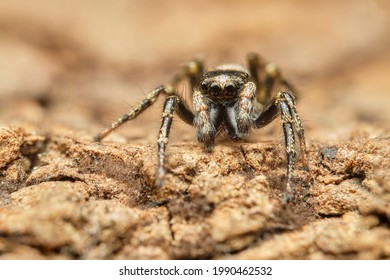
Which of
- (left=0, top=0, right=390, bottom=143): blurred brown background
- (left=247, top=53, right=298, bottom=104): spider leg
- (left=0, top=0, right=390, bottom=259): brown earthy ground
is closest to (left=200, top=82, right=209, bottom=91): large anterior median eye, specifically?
(left=0, top=0, right=390, bottom=259): brown earthy ground

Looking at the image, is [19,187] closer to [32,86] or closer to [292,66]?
[32,86]

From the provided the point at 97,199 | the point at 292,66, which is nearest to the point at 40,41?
the point at 292,66

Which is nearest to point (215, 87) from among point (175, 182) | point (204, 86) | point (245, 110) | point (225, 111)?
point (204, 86)

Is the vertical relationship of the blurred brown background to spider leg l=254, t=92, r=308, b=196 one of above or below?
above

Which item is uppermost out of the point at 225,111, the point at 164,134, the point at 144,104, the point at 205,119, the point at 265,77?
the point at 265,77

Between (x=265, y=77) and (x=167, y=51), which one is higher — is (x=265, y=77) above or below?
below

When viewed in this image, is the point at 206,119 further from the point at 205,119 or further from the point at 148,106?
the point at 148,106

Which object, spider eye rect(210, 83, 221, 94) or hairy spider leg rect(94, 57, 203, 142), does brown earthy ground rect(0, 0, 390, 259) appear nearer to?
hairy spider leg rect(94, 57, 203, 142)
